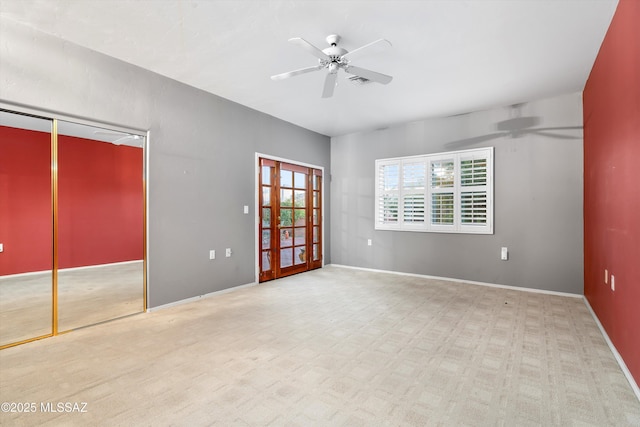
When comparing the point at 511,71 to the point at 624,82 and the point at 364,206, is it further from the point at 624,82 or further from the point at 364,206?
the point at 364,206

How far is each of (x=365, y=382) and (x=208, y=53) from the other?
3.32m

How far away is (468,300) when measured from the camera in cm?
394

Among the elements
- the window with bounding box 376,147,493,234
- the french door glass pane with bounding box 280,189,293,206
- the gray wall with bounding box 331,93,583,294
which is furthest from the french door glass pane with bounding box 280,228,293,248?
the window with bounding box 376,147,493,234

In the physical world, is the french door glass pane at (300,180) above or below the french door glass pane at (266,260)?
above

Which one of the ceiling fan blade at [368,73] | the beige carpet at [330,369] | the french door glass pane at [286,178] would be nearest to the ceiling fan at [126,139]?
the beige carpet at [330,369]

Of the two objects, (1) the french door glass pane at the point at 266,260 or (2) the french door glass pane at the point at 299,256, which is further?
(2) the french door glass pane at the point at 299,256

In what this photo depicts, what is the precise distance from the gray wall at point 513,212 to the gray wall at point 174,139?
2.42 metres

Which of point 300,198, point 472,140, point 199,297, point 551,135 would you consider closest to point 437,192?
point 472,140

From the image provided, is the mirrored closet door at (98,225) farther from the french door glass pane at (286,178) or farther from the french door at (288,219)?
the french door glass pane at (286,178)

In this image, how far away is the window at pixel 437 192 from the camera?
4750 mm

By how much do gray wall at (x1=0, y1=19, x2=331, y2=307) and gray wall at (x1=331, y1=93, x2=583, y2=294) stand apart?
2.42 metres

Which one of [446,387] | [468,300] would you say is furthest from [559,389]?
[468,300]

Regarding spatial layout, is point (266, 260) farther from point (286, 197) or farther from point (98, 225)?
point (98, 225)

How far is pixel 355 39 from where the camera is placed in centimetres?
281
